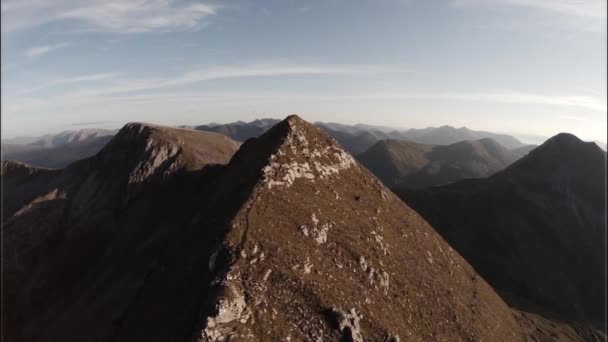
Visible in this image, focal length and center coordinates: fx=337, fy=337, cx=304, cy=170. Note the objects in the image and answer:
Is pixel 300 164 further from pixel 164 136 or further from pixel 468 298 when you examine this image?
pixel 164 136

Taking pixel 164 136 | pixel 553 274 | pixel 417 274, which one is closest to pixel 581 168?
pixel 553 274

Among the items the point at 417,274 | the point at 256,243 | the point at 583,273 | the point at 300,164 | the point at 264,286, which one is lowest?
the point at 583,273

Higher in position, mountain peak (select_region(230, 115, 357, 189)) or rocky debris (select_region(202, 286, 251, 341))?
mountain peak (select_region(230, 115, 357, 189))

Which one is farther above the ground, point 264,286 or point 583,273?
point 264,286

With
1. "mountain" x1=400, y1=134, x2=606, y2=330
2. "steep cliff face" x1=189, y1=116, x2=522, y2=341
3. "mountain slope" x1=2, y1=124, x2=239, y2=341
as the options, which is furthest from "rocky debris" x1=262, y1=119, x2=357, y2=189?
"mountain" x1=400, y1=134, x2=606, y2=330

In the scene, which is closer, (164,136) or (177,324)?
(177,324)

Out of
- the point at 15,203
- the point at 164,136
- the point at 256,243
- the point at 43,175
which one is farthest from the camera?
the point at 43,175

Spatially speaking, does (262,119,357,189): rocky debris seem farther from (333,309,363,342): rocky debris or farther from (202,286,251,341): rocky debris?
(333,309,363,342): rocky debris
